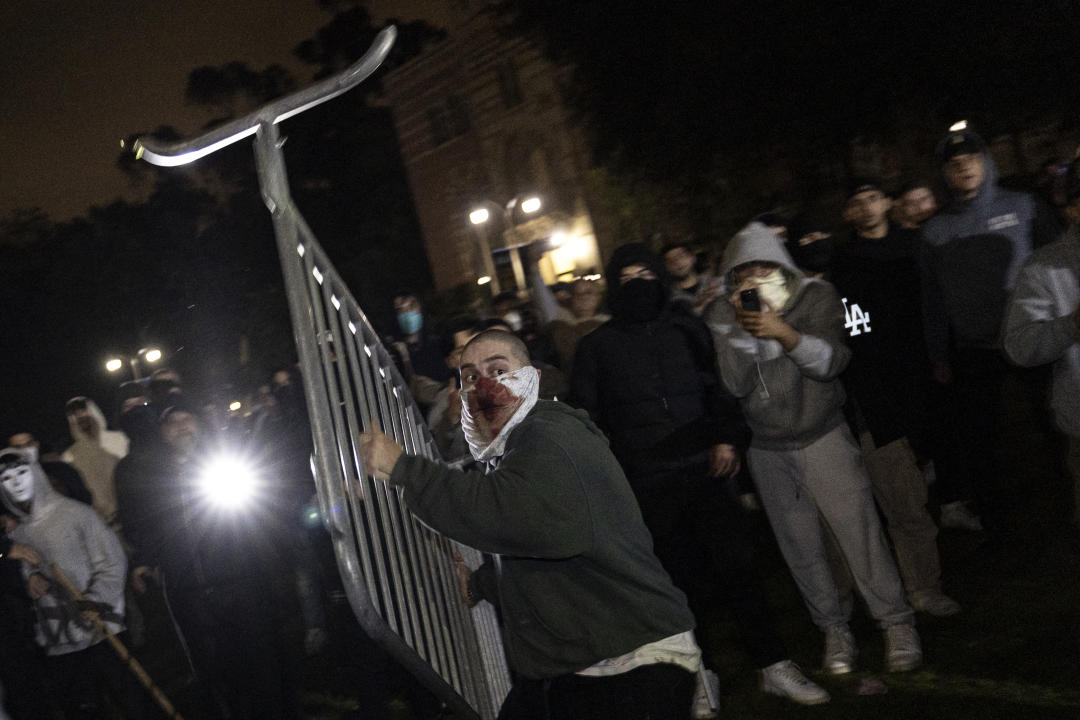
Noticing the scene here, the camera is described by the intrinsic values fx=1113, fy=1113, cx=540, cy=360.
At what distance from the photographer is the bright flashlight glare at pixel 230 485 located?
611cm

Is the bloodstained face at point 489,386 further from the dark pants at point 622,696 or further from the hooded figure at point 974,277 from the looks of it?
the hooded figure at point 974,277

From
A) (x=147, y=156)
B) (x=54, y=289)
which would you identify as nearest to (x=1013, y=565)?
(x=147, y=156)

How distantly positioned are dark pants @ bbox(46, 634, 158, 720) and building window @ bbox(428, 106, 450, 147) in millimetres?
33277

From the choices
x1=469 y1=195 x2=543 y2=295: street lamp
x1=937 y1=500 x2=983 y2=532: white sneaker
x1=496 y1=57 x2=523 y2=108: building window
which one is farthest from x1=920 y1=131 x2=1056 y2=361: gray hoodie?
x1=496 y1=57 x2=523 y2=108: building window

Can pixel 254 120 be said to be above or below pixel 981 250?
above

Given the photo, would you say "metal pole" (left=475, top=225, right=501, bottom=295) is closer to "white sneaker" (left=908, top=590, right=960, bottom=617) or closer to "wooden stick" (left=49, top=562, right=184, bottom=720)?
"wooden stick" (left=49, top=562, right=184, bottom=720)

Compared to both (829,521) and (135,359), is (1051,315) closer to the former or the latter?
(829,521)

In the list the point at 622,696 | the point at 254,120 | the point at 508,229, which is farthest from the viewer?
the point at 508,229

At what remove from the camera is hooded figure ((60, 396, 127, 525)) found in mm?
10172

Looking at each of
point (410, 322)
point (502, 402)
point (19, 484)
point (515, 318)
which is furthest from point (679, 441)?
point (19, 484)

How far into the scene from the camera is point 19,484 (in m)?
6.74

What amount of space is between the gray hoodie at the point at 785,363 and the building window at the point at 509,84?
30.7 meters

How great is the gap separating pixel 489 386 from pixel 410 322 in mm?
4389

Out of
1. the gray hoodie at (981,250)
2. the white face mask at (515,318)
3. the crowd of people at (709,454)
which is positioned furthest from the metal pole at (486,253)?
the gray hoodie at (981,250)
